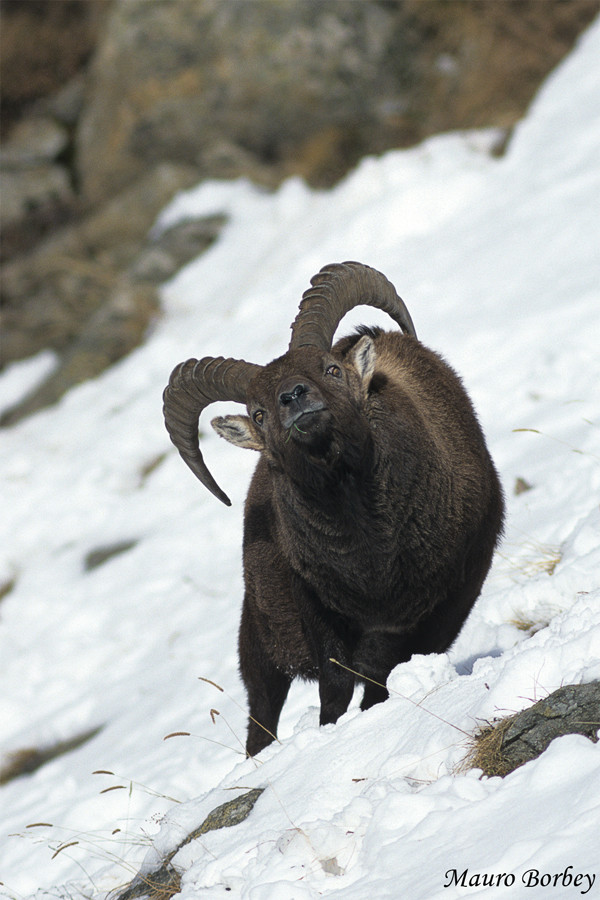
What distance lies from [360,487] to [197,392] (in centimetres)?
129

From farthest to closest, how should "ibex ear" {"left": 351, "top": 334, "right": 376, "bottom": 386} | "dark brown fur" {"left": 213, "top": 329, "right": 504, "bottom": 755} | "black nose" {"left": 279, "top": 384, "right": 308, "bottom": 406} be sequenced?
1. "ibex ear" {"left": 351, "top": 334, "right": 376, "bottom": 386}
2. "dark brown fur" {"left": 213, "top": 329, "right": 504, "bottom": 755}
3. "black nose" {"left": 279, "top": 384, "right": 308, "bottom": 406}

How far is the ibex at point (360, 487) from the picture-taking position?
5.23 metres

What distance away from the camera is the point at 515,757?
131 inches

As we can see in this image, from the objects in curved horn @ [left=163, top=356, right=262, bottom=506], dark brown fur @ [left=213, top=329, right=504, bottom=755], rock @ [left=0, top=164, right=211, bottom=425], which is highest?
rock @ [left=0, top=164, right=211, bottom=425]

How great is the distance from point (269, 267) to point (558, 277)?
5164 mm

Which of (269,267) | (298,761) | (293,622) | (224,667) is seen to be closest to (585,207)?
(269,267)

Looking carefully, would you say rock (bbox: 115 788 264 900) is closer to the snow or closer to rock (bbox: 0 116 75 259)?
the snow

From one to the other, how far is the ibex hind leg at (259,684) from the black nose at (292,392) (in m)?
1.90

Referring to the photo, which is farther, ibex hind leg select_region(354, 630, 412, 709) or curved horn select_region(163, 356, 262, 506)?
curved horn select_region(163, 356, 262, 506)

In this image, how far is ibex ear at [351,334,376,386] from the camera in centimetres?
552

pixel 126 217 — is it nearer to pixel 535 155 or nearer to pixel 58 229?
pixel 58 229

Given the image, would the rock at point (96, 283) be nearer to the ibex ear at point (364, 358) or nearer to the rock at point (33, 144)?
the rock at point (33, 144)

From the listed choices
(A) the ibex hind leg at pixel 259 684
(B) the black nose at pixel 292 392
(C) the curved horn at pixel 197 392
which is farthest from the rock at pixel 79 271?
(B) the black nose at pixel 292 392

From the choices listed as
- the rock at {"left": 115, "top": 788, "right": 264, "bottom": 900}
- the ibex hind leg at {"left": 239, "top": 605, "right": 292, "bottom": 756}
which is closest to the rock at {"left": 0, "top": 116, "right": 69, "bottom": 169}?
the ibex hind leg at {"left": 239, "top": 605, "right": 292, "bottom": 756}
